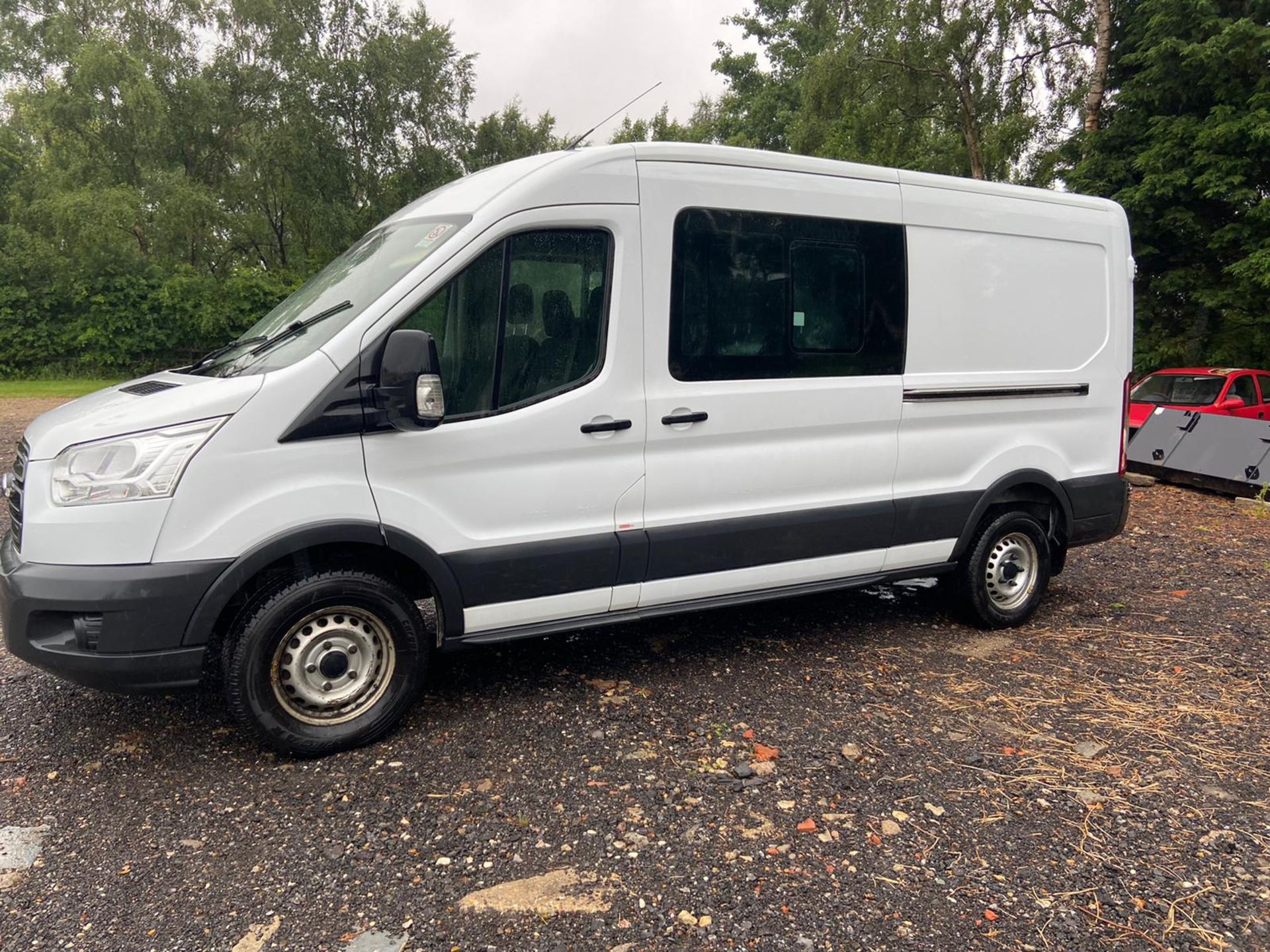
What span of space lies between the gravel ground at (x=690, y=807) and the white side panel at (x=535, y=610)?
0.44m

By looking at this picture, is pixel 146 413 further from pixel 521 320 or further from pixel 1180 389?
pixel 1180 389

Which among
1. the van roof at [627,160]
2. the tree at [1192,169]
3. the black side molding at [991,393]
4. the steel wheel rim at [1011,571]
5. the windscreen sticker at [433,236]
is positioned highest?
the tree at [1192,169]

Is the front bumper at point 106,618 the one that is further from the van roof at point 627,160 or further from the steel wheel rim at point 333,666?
the van roof at point 627,160

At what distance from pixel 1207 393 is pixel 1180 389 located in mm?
370

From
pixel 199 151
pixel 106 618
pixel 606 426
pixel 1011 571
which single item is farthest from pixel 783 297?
pixel 199 151

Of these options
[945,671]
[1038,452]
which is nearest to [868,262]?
[1038,452]

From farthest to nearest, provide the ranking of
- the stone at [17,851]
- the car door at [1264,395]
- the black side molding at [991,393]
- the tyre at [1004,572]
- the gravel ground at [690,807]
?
the car door at [1264,395] < the tyre at [1004,572] < the black side molding at [991,393] < the stone at [17,851] < the gravel ground at [690,807]

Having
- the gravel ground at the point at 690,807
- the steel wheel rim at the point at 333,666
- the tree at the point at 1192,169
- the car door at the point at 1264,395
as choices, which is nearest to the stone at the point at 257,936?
the gravel ground at the point at 690,807

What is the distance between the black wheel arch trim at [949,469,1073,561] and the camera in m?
4.94

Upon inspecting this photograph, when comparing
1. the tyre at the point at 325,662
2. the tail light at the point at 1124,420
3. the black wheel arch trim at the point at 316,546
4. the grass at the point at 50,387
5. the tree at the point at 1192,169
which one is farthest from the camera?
the grass at the point at 50,387

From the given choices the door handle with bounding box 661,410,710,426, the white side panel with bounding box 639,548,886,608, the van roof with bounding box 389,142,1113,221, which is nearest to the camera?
the van roof with bounding box 389,142,1113,221

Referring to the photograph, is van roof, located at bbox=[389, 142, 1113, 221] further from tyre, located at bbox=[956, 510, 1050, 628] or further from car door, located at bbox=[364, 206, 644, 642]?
tyre, located at bbox=[956, 510, 1050, 628]

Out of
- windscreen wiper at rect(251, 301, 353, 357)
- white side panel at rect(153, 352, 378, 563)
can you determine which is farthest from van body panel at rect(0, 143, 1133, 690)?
windscreen wiper at rect(251, 301, 353, 357)

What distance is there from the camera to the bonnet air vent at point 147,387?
3.48 metres
